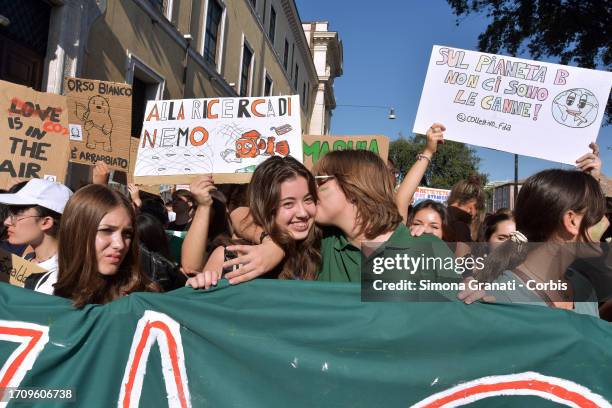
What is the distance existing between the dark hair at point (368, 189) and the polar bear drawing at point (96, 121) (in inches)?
103

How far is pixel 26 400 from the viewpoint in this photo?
6.46 ft

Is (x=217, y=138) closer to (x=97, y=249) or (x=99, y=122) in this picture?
(x=99, y=122)

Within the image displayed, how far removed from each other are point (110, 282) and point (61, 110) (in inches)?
96.6

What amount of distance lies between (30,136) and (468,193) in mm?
3482

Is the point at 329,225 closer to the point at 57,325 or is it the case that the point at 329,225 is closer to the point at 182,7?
the point at 57,325

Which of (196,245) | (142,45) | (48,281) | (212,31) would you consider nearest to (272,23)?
(212,31)

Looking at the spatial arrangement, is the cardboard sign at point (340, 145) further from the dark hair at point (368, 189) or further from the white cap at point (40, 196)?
the white cap at point (40, 196)

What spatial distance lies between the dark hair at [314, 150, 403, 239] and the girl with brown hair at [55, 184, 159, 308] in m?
0.94

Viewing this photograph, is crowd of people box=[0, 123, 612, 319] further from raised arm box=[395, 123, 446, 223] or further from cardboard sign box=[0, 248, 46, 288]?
raised arm box=[395, 123, 446, 223]

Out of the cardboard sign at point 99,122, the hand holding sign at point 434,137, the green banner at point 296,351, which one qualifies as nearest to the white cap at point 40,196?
the green banner at point 296,351

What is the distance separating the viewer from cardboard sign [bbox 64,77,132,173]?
4.17m

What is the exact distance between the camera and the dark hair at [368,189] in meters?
2.18

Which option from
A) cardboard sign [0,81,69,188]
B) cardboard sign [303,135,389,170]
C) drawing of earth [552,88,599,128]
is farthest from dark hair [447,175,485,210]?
cardboard sign [0,81,69,188]

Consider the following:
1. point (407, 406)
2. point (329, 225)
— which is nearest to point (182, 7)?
point (329, 225)
